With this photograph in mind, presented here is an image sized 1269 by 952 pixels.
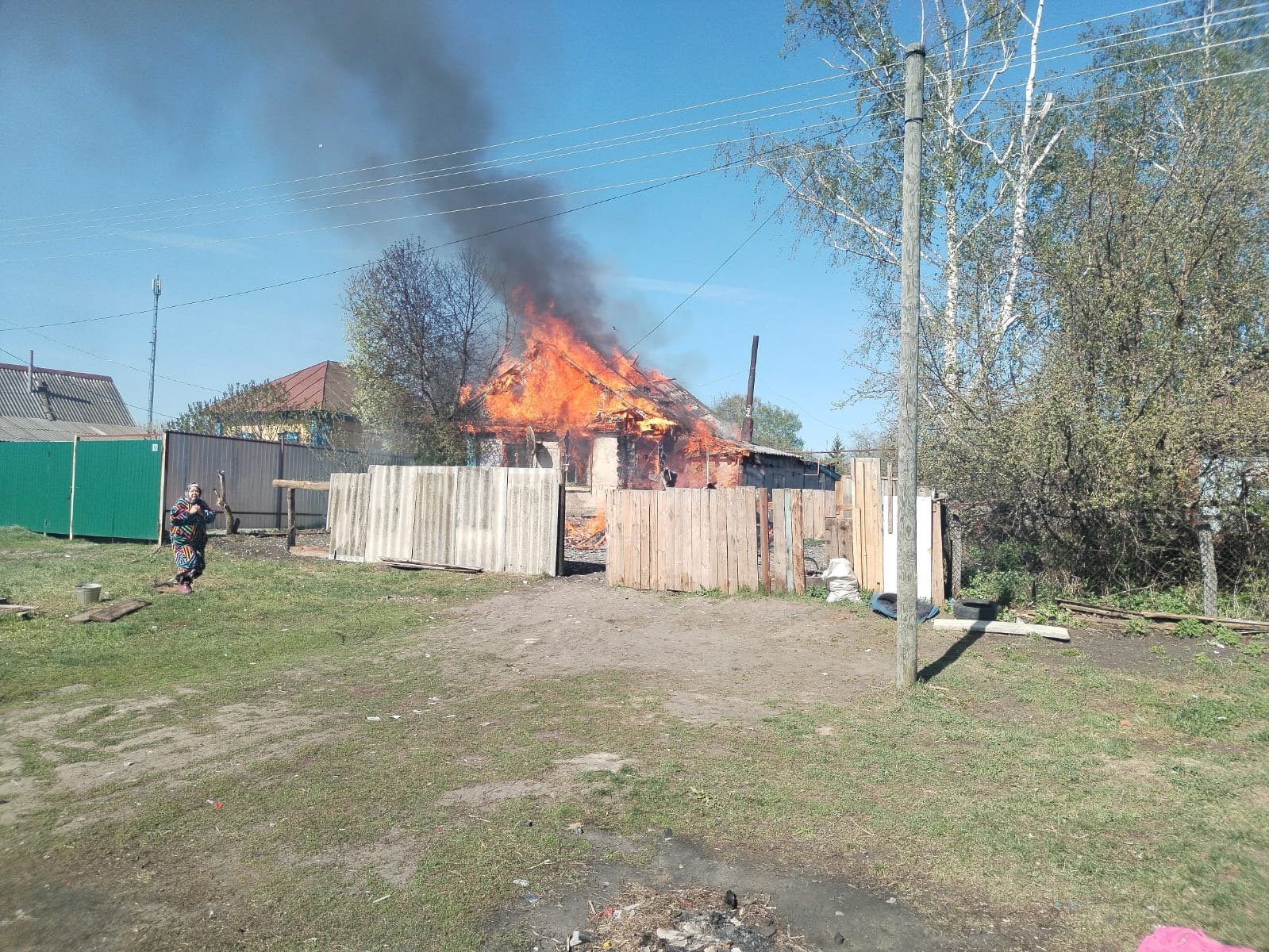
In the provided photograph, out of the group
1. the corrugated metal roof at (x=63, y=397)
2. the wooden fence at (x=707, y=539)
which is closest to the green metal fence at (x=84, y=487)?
the wooden fence at (x=707, y=539)

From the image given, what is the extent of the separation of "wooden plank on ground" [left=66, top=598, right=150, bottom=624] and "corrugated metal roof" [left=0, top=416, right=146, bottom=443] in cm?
2566

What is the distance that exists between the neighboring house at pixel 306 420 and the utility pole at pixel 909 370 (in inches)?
833

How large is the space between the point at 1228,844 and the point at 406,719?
5.46 meters

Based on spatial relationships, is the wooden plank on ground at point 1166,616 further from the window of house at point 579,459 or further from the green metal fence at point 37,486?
the green metal fence at point 37,486

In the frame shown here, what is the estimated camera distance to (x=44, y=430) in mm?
38250

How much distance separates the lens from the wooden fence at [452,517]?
49.0 feet

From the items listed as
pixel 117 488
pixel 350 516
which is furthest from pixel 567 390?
pixel 117 488

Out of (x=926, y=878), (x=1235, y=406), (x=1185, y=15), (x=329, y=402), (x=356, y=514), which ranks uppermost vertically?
(x=1185, y=15)

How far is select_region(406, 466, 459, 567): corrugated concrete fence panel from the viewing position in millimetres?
15830

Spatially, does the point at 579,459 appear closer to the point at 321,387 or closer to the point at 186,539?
the point at 186,539

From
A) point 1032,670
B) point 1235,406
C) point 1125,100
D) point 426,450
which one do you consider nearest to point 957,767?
point 1032,670

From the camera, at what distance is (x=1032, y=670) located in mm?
8273

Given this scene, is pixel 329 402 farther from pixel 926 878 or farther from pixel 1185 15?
pixel 926 878

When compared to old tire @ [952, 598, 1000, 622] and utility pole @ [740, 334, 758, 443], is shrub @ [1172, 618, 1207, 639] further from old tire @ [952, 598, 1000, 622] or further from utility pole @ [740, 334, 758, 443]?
utility pole @ [740, 334, 758, 443]
